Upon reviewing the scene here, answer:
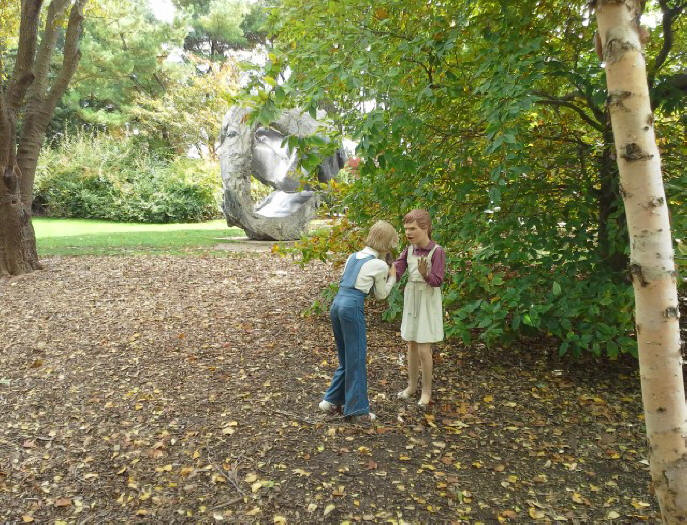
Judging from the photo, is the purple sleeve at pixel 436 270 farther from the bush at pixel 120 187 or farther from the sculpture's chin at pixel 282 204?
the bush at pixel 120 187

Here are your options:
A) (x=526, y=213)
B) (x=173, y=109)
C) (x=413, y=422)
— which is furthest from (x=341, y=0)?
(x=173, y=109)

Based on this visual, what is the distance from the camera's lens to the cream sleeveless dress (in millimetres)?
3525

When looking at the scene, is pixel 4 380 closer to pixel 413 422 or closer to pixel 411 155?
pixel 413 422

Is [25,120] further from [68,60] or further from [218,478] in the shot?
[218,478]

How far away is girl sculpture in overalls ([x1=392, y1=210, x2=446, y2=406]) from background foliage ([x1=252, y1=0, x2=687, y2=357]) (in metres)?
0.42

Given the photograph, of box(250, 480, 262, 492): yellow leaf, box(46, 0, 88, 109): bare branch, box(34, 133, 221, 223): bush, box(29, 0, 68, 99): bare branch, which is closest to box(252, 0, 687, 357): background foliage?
box(250, 480, 262, 492): yellow leaf

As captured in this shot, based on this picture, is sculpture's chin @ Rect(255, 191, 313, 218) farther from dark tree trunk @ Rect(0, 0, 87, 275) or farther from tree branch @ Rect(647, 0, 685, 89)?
tree branch @ Rect(647, 0, 685, 89)

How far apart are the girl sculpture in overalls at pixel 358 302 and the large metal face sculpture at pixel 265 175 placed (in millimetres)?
8314

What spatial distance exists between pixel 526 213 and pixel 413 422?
5.80 feet

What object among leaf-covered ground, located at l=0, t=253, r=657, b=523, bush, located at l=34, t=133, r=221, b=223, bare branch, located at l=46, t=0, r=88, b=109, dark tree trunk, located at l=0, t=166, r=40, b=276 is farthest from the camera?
bush, located at l=34, t=133, r=221, b=223

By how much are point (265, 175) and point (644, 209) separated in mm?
11986

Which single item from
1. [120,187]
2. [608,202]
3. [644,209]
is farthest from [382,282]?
[120,187]

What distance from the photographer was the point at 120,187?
21.5 metres

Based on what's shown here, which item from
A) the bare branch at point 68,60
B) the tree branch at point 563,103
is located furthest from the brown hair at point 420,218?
the bare branch at point 68,60
